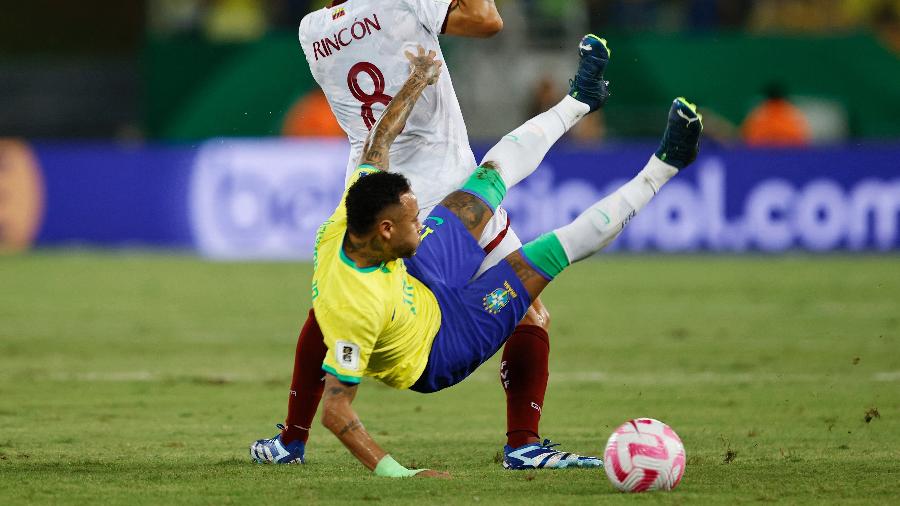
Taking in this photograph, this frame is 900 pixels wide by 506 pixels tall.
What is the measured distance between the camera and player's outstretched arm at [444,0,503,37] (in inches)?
256

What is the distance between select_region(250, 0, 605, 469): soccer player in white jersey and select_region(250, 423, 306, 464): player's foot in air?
0.02 metres

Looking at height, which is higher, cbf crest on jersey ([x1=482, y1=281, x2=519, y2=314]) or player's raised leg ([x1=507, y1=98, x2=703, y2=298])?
player's raised leg ([x1=507, y1=98, x2=703, y2=298])

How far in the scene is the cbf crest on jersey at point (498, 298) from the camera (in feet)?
20.5

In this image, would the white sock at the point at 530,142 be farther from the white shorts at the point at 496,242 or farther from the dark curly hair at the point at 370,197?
the dark curly hair at the point at 370,197

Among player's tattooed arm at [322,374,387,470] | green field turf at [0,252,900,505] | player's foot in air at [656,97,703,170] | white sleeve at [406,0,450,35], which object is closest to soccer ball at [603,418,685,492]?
green field turf at [0,252,900,505]

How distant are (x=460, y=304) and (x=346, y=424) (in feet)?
2.82

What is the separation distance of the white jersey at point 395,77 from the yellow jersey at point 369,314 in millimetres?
540

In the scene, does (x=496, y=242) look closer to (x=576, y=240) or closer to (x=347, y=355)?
(x=576, y=240)

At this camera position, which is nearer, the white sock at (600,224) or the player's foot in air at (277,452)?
the white sock at (600,224)

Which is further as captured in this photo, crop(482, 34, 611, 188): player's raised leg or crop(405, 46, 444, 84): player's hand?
crop(482, 34, 611, 188): player's raised leg

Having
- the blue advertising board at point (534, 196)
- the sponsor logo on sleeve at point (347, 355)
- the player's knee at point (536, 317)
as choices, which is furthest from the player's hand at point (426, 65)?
the blue advertising board at point (534, 196)

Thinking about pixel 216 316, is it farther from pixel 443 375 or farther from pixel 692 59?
pixel 692 59

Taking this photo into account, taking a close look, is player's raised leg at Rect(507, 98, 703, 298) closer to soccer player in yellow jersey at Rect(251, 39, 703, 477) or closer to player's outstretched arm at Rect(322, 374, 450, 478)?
soccer player in yellow jersey at Rect(251, 39, 703, 477)

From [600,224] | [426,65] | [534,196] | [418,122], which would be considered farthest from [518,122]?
[600,224]
